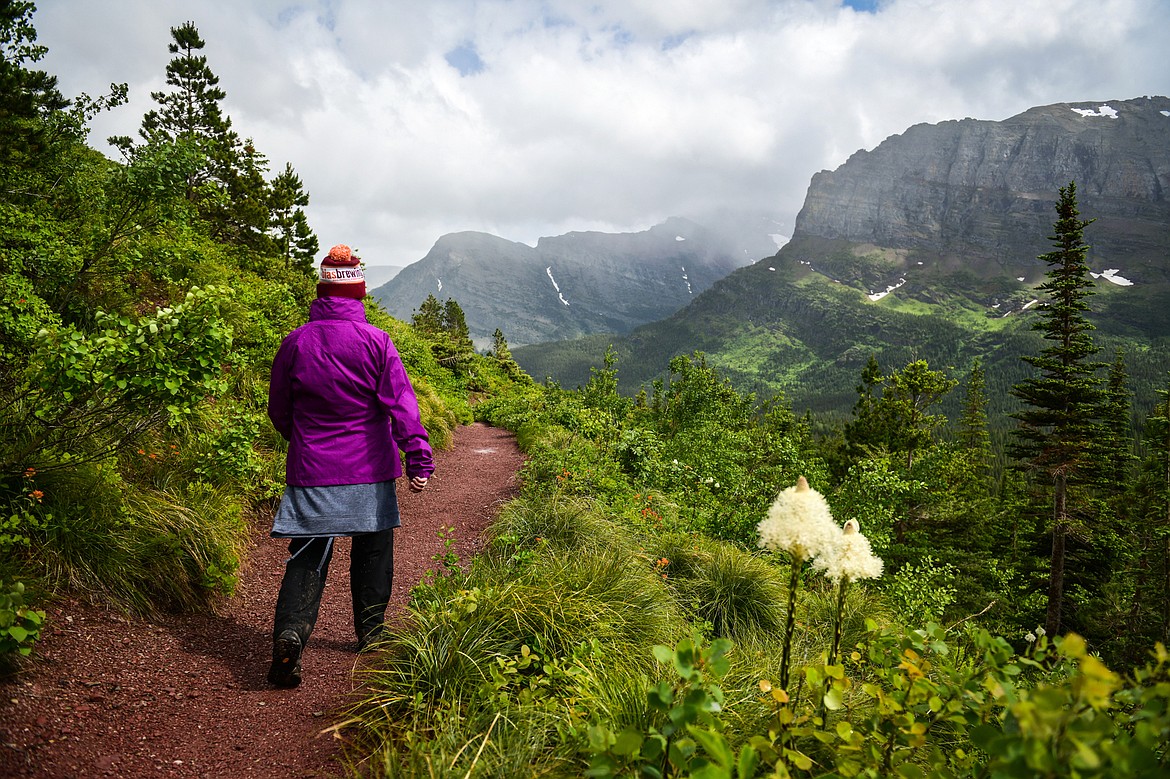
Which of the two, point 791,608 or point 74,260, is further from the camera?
point 74,260

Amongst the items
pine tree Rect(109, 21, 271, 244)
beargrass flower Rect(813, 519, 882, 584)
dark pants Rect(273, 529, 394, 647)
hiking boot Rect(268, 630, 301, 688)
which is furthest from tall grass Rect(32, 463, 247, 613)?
pine tree Rect(109, 21, 271, 244)

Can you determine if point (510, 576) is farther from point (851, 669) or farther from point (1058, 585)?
point (1058, 585)

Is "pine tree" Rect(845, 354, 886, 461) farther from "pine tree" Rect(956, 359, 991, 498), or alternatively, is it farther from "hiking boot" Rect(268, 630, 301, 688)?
"hiking boot" Rect(268, 630, 301, 688)

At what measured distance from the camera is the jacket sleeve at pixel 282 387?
363 cm

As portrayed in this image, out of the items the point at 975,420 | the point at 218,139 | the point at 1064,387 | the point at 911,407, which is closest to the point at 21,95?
the point at 218,139

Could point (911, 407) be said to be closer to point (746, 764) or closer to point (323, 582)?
point (323, 582)

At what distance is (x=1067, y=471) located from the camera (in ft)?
64.1

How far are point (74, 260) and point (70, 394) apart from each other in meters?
3.66

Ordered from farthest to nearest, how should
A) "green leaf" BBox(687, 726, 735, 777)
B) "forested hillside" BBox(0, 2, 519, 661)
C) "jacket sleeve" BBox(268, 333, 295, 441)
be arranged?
1. "jacket sleeve" BBox(268, 333, 295, 441)
2. "forested hillside" BBox(0, 2, 519, 661)
3. "green leaf" BBox(687, 726, 735, 777)

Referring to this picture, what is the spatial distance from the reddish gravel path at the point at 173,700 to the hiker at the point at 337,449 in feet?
1.05

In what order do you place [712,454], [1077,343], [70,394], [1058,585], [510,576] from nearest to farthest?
[70,394]
[510,576]
[712,454]
[1077,343]
[1058,585]

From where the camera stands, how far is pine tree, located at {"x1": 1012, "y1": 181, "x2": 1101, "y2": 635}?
18.9 metres

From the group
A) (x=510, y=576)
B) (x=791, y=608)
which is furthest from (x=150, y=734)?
(x=791, y=608)

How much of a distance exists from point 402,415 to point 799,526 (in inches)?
104
